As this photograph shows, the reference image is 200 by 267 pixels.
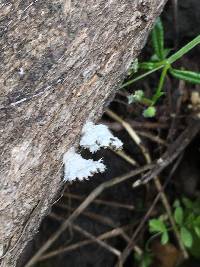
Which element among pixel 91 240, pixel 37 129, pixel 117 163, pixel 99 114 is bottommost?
pixel 91 240

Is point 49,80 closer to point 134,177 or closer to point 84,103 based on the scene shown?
point 84,103

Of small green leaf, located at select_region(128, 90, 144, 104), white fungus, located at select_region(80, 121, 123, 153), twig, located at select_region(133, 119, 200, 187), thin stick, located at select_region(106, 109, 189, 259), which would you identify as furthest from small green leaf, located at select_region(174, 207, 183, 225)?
white fungus, located at select_region(80, 121, 123, 153)

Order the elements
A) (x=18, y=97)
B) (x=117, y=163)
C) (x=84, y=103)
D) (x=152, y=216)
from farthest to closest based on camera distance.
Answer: (x=152, y=216)
(x=117, y=163)
(x=84, y=103)
(x=18, y=97)

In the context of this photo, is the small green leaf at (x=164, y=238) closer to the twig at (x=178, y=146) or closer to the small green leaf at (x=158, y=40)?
the twig at (x=178, y=146)

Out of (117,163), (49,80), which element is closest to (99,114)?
(49,80)

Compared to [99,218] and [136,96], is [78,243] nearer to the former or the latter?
[99,218]

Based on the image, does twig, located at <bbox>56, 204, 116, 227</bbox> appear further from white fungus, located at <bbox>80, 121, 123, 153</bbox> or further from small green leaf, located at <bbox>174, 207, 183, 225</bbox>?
white fungus, located at <bbox>80, 121, 123, 153</bbox>
